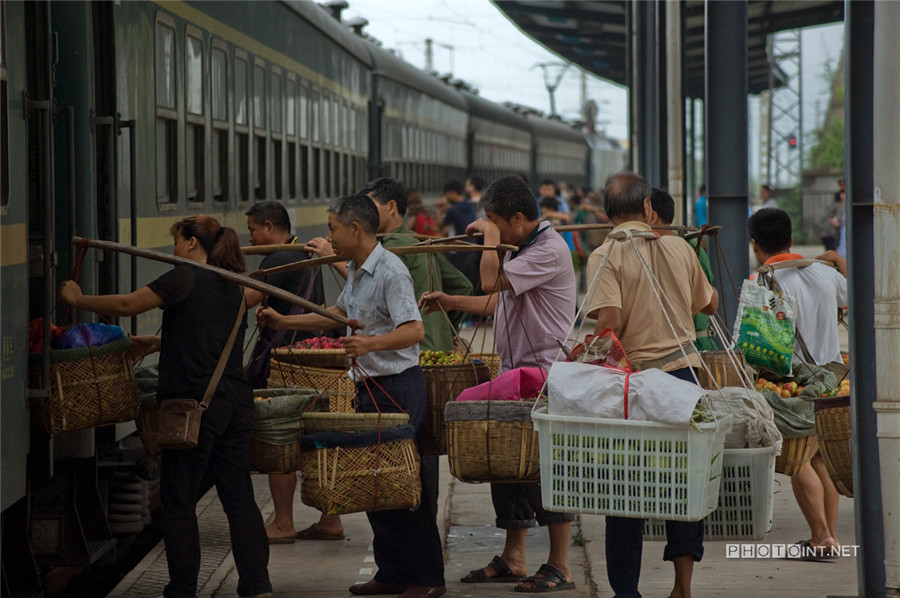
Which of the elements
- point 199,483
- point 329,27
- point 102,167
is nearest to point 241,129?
point 102,167

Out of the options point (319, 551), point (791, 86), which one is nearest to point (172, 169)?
point (319, 551)

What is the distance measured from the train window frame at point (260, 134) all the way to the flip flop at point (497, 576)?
4.62 meters

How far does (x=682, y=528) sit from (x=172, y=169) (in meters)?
3.79

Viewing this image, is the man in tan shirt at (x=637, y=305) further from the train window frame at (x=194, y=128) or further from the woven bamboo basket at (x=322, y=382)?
the train window frame at (x=194, y=128)

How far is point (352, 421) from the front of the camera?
5855 millimetres

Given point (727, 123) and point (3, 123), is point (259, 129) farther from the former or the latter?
point (3, 123)

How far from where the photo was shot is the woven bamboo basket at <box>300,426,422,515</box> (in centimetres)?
578

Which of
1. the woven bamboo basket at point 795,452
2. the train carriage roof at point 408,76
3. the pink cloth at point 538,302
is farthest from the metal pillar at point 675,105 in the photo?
the pink cloth at point 538,302

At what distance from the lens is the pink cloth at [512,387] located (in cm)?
598

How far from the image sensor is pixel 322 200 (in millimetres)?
14406

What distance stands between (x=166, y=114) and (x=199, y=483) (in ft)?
8.59

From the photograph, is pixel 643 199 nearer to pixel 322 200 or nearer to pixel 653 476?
pixel 653 476

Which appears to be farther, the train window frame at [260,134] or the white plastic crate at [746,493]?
the train window frame at [260,134]

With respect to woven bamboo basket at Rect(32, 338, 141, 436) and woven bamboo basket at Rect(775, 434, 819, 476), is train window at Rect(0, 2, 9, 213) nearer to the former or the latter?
woven bamboo basket at Rect(32, 338, 141, 436)
